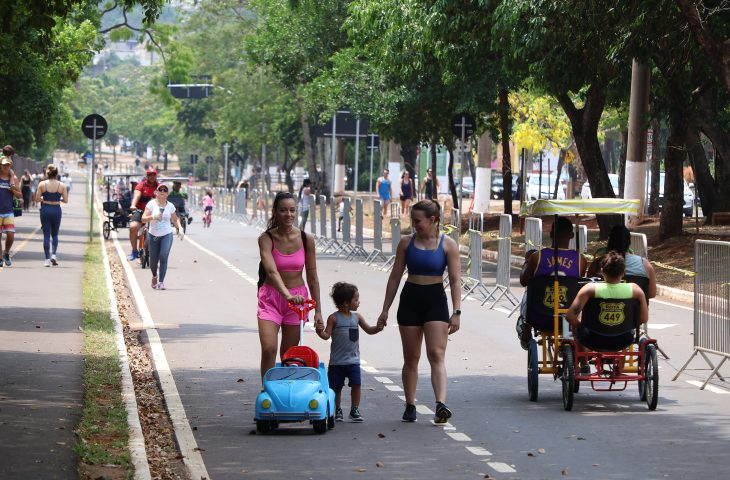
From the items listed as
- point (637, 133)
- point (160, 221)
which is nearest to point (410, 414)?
point (160, 221)

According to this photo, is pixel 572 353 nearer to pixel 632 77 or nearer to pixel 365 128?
pixel 632 77

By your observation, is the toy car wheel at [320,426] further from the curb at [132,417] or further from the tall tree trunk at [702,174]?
the tall tree trunk at [702,174]

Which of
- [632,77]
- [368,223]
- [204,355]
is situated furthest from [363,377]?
[368,223]

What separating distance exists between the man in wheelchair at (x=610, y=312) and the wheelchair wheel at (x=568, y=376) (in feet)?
0.63

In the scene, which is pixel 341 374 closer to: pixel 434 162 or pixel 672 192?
pixel 672 192

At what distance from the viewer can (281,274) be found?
11633 mm

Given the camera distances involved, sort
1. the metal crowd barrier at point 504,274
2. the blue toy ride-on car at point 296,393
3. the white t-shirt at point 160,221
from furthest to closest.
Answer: the white t-shirt at point 160,221 → the metal crowd barrier at point 504,274 → the blue toy ride-on car at point 296,393

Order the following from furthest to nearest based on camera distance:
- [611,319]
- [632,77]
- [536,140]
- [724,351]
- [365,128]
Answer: [536,140]
[365,128]
[632,77]
[724,351]
[611,319]

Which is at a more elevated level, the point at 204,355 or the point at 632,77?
the point at 632,77

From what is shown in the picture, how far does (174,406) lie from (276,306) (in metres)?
1.51

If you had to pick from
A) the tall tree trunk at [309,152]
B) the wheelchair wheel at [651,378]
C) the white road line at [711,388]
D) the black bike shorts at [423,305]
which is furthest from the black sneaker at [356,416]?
the tall tree trunk at [309,152]

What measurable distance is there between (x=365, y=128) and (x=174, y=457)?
38.3m

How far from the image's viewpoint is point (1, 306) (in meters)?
20.7

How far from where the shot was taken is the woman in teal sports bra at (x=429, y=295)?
11.7 meters
